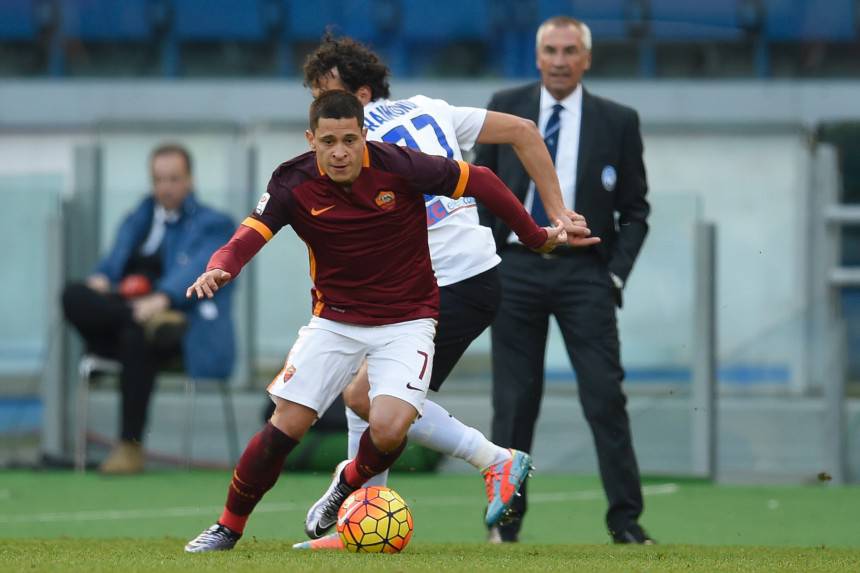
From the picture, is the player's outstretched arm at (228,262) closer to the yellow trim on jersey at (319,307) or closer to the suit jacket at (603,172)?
the yellow trim on jersey at (319,307)

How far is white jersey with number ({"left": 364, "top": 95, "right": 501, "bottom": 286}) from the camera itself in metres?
6.16

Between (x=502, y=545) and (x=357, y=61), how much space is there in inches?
82.4

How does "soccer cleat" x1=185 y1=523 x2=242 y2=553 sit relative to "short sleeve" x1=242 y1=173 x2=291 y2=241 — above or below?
below

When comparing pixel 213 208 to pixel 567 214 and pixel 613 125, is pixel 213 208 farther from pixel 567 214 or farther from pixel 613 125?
pixel 567 214

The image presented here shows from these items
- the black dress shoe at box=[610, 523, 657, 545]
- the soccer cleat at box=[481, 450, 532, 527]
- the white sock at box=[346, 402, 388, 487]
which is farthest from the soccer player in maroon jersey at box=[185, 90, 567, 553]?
the black dress shoe at box=[610, 523, 657, 545]

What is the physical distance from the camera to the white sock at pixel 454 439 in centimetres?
616

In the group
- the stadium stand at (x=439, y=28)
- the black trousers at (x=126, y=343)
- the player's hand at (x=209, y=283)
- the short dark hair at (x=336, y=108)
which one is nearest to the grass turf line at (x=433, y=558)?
the player's hand at (x=209, y=283)

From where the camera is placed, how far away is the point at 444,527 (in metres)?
7.97

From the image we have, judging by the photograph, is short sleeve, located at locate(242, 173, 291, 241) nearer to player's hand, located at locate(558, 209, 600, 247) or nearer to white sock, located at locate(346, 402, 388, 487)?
white sock, located at locate(346, 402, 388, 487)

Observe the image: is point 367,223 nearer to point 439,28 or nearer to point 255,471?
point 255,471

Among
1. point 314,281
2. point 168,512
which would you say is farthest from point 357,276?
point 168,512

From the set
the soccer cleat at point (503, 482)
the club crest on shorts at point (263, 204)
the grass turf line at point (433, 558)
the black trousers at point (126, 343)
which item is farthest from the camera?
the black trousers at point (126, 343)

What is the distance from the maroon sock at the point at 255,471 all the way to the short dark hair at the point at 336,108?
113cm

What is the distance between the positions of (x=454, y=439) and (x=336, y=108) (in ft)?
4.82
